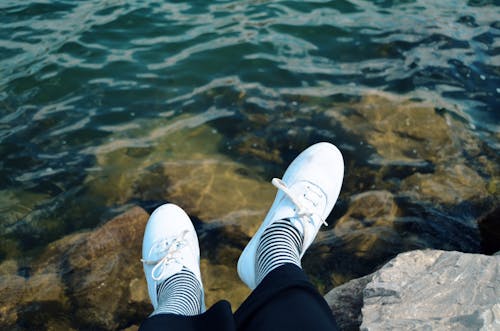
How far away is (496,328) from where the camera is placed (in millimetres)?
1954

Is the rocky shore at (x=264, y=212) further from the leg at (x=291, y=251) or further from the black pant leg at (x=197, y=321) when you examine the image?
the black pant leg at (x=197, y=321)

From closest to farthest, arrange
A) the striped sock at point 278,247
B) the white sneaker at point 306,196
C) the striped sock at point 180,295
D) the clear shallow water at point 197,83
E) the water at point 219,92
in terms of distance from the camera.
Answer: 1. the striped sock at point 180,295
2. the striped sock at point 278,247
3. the white sneaker at point 306,196
4. the water at point 219,92
5. the clear shallow water at point 197,83

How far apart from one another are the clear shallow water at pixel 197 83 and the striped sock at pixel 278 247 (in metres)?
1.03

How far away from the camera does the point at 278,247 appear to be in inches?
108

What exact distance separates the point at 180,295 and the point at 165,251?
2.46 ft

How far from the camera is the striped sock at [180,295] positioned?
2316mm

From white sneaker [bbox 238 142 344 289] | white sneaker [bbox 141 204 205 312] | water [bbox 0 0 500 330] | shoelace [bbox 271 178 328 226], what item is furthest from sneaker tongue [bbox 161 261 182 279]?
water [bbox 0 0 500 330]

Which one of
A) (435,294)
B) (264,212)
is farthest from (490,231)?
(264,212)

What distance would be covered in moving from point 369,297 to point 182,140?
267cm

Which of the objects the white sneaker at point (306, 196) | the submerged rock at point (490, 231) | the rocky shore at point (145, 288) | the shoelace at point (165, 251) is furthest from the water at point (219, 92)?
the shoelace at point (165, 251)

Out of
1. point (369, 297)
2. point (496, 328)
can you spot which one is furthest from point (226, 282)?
point (496, 328)

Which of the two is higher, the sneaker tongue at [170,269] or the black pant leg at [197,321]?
the black pant leg at [197,321]

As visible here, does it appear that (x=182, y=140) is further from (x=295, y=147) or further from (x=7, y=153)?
(x=7, y=153)

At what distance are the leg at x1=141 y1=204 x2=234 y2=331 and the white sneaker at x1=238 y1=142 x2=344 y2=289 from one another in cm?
36
